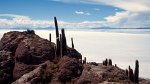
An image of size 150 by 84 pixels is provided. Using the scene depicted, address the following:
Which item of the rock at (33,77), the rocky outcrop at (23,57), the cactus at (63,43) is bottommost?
the rock at (33,77)

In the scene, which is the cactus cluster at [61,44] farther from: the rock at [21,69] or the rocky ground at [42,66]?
the rock at [21,69]

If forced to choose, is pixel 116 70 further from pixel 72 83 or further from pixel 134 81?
pixel 72 83

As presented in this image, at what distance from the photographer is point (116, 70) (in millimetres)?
53844

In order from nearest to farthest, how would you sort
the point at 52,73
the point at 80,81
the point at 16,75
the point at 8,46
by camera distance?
the point at 80,81
the point at 52,73
the point at 16,75
the point at 8,46

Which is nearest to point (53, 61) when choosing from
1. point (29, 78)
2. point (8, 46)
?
point (29, 78)

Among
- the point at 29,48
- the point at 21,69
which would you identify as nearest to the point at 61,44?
the point at 29,48

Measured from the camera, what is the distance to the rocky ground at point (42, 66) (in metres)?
52.9

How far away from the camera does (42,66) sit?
58281mm

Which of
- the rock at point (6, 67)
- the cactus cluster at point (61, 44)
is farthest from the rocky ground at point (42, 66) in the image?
the cactus cluster at point (61, 44)

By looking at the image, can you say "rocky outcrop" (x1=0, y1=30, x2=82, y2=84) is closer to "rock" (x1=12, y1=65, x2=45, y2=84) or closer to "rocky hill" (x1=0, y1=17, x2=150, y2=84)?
"rocky hill" (x1=0, y1=17, x2=150, y2=84)

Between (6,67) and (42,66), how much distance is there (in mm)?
8455

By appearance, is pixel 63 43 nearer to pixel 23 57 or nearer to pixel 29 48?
pixel 29 48

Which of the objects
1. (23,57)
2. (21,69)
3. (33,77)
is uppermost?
(23,57)

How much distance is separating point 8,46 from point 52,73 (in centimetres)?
1322
